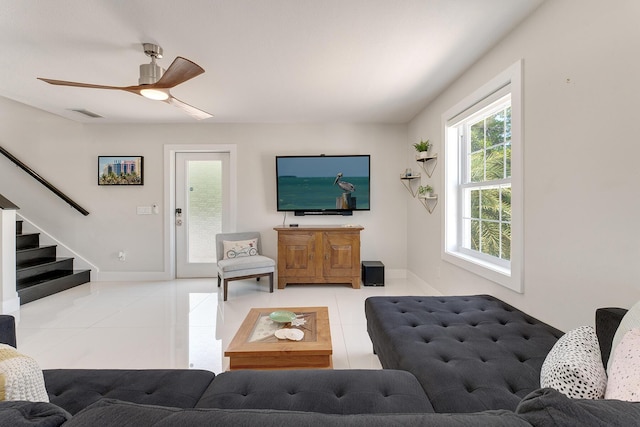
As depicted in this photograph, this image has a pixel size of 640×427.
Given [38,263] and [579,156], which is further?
[38,263]

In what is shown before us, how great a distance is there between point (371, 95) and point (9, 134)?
5.16 meters

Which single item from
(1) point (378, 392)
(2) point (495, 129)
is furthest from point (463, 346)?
(2) point (495, 129)

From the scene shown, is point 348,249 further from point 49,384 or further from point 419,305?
point 49,384

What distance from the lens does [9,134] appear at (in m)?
4.08

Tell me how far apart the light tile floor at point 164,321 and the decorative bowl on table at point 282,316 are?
495mm

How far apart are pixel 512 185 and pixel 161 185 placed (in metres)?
4.48

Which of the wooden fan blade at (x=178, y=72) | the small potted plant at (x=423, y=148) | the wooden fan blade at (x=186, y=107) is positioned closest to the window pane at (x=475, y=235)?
the small potted plant at (x=423, y=148)

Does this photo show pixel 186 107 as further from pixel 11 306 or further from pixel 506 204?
pixel 506 204

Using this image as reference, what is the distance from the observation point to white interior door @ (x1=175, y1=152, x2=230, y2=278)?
440 centimetres

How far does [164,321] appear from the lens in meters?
2.77

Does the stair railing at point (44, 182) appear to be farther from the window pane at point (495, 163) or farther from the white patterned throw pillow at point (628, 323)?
the white patterned throw pillow at point (628, 323)

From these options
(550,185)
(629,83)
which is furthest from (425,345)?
(629,83)

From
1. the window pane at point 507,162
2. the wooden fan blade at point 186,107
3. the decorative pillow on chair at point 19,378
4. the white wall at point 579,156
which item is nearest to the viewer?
the decorative pillow on chair at point 19,378

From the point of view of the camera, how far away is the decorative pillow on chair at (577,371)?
2.43ft
